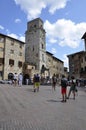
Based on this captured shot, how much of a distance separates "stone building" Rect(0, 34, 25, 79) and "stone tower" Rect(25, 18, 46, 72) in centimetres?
1024

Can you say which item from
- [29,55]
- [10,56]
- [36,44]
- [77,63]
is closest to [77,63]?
[77,63]

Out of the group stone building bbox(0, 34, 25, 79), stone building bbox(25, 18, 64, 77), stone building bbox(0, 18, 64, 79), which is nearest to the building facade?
stone building bbox(0, 18, 64, 79)

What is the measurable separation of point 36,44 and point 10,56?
59.6 feet

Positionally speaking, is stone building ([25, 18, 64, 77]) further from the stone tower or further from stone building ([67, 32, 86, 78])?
stone building ([67, 32, 86, 78])

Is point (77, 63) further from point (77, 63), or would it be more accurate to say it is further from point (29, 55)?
point (29, 55)

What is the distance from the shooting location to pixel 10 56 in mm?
64500

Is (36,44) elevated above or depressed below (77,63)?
above

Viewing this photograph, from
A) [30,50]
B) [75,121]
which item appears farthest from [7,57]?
[75,121]

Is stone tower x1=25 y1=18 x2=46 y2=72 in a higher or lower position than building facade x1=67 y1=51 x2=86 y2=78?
higher

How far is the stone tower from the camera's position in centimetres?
7941

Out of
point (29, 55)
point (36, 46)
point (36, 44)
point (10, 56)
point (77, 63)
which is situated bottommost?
point (77, 63)

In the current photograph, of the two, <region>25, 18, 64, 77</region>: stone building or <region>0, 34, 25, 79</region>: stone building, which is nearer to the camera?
<region>0, 34, 25, 79</region>: stone building

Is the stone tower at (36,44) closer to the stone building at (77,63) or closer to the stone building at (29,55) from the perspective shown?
the stone building at (29,55)

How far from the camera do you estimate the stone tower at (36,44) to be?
79406mm
